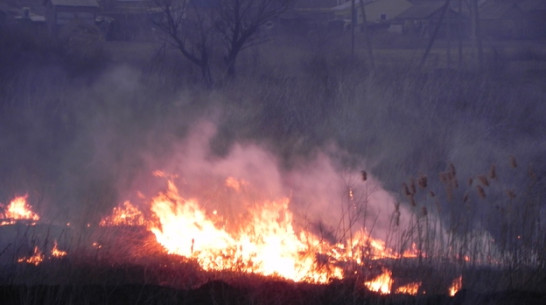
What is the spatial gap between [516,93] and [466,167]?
6.64m

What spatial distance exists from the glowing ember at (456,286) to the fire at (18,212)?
3991mm

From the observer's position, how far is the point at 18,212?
7180 mm

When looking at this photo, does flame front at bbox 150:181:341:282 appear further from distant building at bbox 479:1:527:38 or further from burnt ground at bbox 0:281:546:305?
distant building at bbox 479:1:527:38

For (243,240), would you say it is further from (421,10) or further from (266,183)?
(421,10)

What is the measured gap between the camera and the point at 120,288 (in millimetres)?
4922

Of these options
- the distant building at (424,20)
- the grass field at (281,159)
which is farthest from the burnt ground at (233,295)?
the distant building at (424,20)

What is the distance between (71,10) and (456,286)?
2225 cm

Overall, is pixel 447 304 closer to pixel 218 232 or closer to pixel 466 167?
pixel 218 232

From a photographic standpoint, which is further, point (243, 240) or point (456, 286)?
point (243, 240)

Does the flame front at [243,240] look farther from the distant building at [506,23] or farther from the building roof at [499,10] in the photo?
the building roof at [499,10]

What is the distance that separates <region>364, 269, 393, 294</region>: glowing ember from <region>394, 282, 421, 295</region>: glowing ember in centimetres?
8

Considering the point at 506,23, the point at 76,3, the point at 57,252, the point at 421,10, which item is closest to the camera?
the point at 57,252

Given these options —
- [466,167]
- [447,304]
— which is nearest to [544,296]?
[447,304]

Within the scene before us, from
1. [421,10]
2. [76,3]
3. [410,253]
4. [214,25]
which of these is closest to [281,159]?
[410,253]
